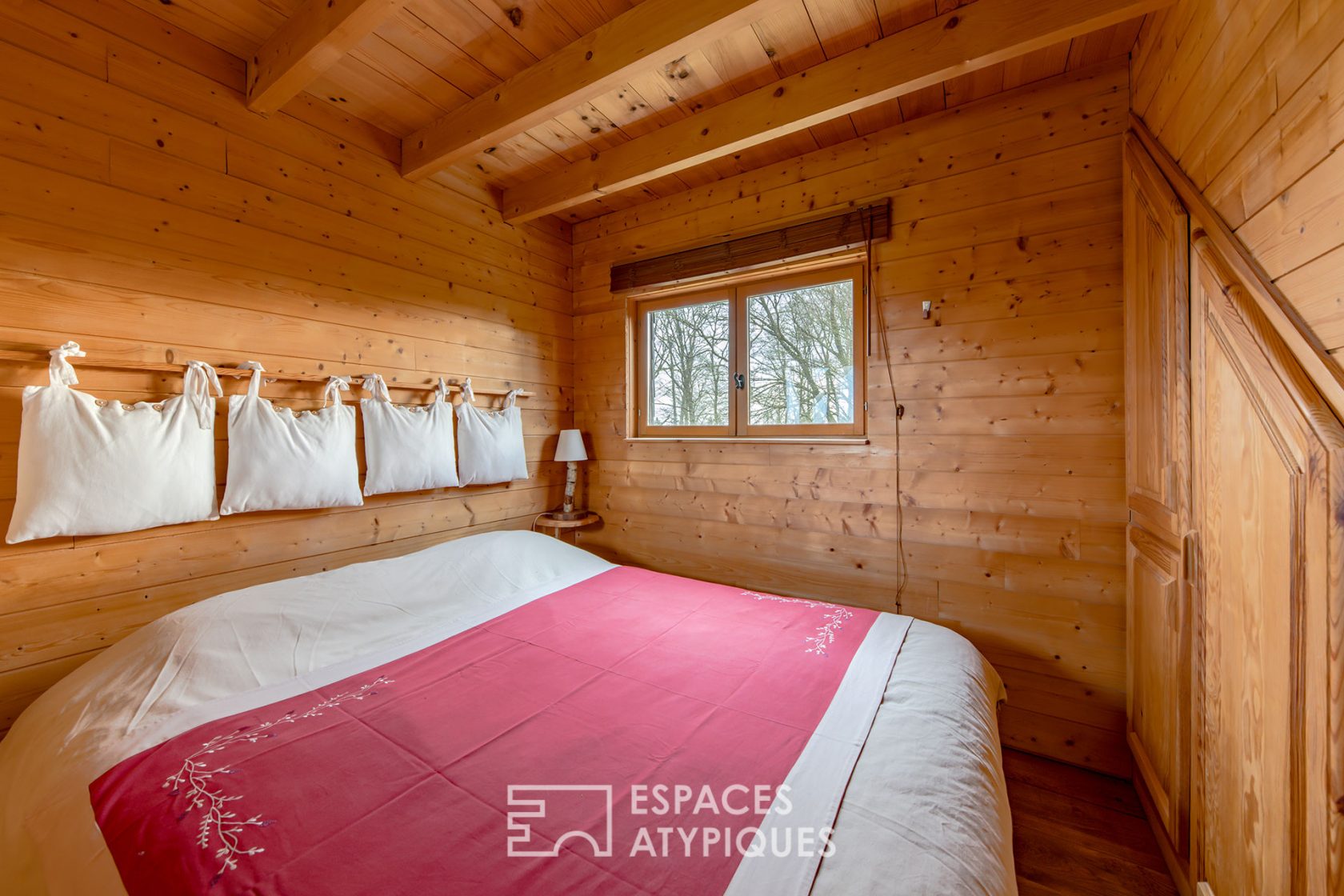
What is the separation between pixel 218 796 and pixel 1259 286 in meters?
2.23

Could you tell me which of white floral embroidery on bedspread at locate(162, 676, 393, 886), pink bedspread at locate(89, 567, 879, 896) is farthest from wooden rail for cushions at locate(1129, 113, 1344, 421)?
white floral embroidery on bedspread at locate(162, 676, 393, 886)

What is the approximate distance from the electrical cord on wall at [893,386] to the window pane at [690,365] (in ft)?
2.55

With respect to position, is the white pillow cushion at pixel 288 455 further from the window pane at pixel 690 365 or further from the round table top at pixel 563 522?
the window pane at pixel 690 365

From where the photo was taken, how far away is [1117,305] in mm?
1796

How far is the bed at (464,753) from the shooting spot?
0.79 m

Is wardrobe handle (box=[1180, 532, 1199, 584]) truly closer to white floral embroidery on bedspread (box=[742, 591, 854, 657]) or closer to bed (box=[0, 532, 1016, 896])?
bed (box=[0, 532, 1016, 896])

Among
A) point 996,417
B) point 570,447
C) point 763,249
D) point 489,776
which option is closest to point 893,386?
point 996,417

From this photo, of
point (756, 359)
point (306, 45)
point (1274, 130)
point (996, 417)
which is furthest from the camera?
point (756, 359)

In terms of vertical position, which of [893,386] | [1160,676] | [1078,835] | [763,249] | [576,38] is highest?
[576,38]

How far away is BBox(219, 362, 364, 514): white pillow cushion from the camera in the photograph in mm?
1737

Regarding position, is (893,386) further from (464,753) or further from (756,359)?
(464,753)

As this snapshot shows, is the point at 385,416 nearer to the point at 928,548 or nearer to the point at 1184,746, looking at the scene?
the point at 928,548

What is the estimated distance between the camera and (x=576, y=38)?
1749mm

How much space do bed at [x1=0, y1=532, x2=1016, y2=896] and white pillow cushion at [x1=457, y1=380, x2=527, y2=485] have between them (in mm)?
832
